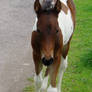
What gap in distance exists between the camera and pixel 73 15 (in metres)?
6.39

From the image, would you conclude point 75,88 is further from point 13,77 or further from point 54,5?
point 54,5

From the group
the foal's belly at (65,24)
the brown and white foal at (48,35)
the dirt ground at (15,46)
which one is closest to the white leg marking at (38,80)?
the brown and white foal at (48,35)

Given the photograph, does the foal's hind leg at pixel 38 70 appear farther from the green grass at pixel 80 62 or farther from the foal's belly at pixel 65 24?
the green grass at pixel 80 62

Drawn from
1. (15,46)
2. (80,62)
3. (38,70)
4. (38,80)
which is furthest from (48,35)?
(15,46)

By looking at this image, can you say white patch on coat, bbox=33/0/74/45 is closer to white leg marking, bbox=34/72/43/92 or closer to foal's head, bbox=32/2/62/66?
foal's head, bbox=32/2/62/66

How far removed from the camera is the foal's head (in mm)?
4668

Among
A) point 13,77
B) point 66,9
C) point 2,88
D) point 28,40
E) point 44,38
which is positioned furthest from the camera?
point 28,40

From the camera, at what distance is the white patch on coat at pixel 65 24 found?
5.49 m

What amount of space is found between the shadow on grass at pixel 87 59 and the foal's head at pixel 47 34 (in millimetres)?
2824

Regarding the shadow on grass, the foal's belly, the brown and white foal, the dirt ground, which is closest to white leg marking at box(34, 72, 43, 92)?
the brown and white foal

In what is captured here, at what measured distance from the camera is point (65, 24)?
5.70 m

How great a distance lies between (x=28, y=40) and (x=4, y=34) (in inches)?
29.5

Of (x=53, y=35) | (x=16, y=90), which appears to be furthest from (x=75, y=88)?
(x=53, y=35)

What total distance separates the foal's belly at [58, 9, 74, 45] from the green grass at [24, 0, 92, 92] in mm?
1179
